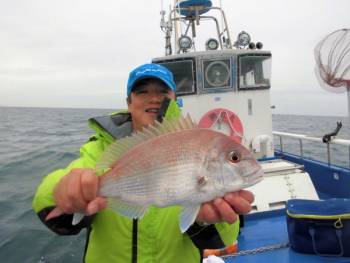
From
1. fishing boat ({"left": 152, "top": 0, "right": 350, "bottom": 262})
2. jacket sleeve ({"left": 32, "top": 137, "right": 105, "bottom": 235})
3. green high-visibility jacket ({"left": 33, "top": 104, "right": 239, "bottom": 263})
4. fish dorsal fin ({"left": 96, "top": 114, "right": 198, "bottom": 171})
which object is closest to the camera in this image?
fish dorsal fin ({"left": 96, "top": 114, "right": 198, "bottom": 171})

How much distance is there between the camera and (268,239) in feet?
15.9

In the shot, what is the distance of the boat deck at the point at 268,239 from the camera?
158 inches

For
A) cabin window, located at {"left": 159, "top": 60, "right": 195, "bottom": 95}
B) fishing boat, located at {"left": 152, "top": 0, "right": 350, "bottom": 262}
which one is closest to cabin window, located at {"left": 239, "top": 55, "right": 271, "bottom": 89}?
fishing boat, located at {"left": 152, "top": 0, "right": 350, "bottom": 262}

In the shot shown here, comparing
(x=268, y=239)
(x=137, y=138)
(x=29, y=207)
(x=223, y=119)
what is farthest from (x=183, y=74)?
(x=137, y=138)

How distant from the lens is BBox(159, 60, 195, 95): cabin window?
7570mm

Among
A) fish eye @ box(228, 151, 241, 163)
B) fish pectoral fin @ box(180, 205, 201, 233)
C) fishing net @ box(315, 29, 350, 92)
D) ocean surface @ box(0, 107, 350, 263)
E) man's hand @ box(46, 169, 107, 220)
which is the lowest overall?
ocean surface @ box(0, 107, 350, 263)

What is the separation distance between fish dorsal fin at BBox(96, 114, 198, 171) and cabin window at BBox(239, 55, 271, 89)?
6.28 metres

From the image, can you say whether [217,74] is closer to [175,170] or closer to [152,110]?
[152,110]

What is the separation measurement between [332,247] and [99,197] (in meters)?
3.20

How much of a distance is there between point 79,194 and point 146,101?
100 centimetres

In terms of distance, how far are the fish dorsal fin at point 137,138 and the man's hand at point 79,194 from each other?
0.34 feet

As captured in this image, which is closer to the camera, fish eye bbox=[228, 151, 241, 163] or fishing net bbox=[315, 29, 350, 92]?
fish eye bbox=[228, 151, 241, 163]

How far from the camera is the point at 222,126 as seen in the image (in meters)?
7.46

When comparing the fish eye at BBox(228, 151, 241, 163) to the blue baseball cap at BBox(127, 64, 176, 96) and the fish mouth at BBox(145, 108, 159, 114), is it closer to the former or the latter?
the fish mouth at BBox(145, 108, 159, 114)
